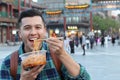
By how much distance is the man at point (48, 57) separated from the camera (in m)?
2.87

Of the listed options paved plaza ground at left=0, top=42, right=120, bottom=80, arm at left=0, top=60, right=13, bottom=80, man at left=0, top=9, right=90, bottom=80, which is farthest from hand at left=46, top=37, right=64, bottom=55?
paved plaza ground at left=0, top=42, right=120, bottom=80

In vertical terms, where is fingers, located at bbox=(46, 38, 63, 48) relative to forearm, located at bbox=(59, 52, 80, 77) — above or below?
above

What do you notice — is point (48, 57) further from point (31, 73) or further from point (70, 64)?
point (31, 73)

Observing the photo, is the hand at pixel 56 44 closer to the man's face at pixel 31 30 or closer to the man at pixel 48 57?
the man at pixel 48 57

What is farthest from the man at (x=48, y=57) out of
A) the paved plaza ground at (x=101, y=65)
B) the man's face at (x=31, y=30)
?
the paved plaza ground at (x=101, y=65)

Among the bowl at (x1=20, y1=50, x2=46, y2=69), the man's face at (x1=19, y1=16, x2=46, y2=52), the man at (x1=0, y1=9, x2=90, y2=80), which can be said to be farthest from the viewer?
A: the man's face at (x1=19, y1=16, x2=46, y2=52)

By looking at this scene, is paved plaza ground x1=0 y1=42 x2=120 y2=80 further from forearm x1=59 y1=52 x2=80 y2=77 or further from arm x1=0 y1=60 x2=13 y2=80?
forearm x1=59 y1=52 x2=80 y2=77

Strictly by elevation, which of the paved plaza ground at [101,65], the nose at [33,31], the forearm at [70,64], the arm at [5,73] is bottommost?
the paved plaza ground at [101,65]

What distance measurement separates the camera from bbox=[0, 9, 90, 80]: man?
287cm

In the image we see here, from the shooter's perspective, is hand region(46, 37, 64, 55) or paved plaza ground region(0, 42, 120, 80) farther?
paved plaza ground region(0, 42, 120, 80)

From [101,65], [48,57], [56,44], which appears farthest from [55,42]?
[101,65]

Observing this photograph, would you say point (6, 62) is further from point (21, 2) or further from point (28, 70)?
point (21, 2)

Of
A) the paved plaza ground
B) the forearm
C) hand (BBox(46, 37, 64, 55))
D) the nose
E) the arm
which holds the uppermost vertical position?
the nose

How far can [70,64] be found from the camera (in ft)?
9.79
